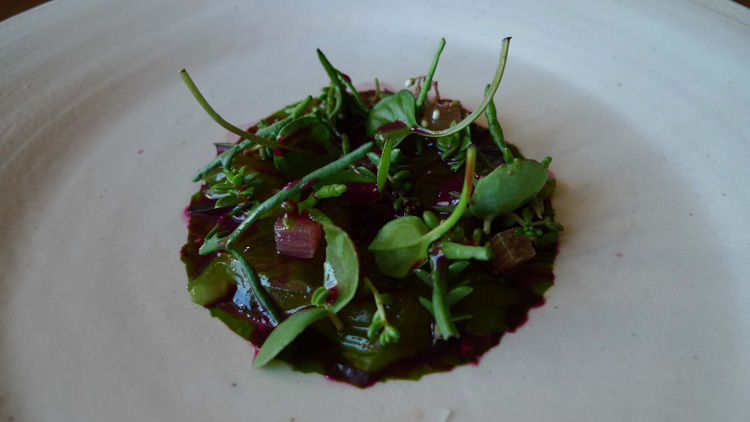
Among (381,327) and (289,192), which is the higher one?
(289,192)

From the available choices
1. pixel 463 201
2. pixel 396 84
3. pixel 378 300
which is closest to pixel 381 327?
pixel 378 300

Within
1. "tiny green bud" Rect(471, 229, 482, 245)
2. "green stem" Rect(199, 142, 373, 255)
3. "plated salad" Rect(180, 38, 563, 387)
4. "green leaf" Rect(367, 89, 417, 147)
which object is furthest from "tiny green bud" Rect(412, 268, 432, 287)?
"green leaf" Rect(367, 89, 417, 147)

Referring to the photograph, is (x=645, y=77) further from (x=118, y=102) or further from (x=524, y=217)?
(x=118, y=102)

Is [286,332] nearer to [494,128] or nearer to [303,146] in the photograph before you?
A: [303,146]

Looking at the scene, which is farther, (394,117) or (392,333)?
(394,117)

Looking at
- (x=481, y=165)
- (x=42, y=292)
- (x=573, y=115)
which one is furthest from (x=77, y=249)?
(x=573, y=115)

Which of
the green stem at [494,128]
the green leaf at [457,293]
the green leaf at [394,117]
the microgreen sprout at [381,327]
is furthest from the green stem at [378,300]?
the green stem at [494,128]

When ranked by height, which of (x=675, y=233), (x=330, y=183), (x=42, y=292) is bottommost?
(x=675, y=233)
